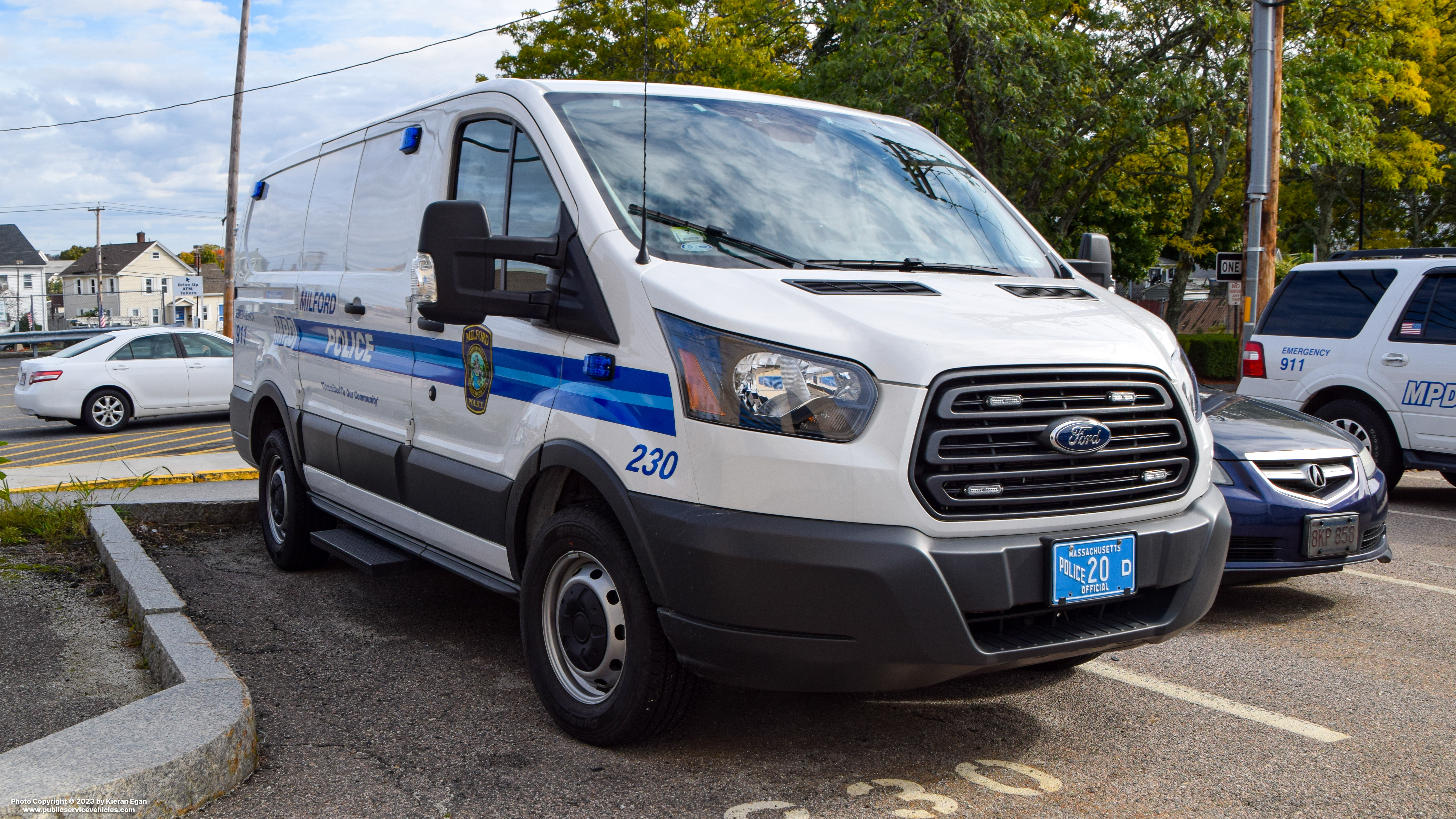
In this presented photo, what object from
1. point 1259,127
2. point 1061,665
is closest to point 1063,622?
point 1061,665

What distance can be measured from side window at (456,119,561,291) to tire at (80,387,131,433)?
14325mm

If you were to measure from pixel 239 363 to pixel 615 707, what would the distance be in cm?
468

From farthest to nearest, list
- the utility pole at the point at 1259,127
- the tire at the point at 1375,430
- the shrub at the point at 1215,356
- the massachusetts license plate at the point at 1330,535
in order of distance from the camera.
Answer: the shrub at the point at 1215,356, the utility pole at the point at 1259,127, the tire at the point at 1375,430, the massachusetts license plate at the point at 1330,535

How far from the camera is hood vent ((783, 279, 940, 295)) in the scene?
3.24 m

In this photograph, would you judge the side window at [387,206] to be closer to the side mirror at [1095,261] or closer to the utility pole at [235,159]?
the side mirror at [1095,261]

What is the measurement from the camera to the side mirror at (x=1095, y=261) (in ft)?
15.0

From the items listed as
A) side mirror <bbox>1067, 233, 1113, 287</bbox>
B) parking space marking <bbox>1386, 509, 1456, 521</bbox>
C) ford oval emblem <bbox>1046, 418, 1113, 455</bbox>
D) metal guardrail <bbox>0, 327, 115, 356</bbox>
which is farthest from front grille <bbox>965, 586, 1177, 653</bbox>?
metal guardrail <bbox>0, 327, 115, 356</bbox>

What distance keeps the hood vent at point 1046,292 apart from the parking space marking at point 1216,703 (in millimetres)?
1540

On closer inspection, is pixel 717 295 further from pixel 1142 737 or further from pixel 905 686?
pixel 1142 737

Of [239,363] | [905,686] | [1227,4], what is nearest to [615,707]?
[905,686]

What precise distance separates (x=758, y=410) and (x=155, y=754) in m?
1.84

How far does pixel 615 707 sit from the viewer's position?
341 centimetres

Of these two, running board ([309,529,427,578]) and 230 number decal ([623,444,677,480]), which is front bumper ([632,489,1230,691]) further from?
running board ([309,529,427,578])

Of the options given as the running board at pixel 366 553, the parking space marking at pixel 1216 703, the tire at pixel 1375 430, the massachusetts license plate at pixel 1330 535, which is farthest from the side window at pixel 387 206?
the tire at pixel 1375 430
